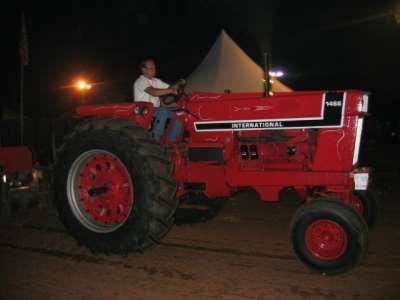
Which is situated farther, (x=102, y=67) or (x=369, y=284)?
(x=102, y=67)

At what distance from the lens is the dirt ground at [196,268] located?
3.43 m

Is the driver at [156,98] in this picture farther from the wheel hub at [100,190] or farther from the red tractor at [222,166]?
the wheel hub at [100,190]

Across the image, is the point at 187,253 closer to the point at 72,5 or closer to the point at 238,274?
the point at 238,274

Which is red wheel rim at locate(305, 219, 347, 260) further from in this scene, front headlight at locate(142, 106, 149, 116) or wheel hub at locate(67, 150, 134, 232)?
front headlight at locate(142, 106, 149, 116)

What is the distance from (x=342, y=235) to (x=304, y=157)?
0.95 meters

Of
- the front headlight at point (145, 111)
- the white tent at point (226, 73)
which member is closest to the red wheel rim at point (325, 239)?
the front headlight at point (145, 111)

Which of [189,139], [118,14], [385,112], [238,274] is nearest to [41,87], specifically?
[118,14]

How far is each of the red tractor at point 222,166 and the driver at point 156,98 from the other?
0.10 metres

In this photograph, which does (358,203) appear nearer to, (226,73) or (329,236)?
(329,236)

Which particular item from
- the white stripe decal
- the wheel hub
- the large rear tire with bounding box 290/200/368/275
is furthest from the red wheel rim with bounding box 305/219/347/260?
the wheel hub

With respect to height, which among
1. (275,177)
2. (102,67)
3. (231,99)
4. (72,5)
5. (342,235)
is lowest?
(342,235)

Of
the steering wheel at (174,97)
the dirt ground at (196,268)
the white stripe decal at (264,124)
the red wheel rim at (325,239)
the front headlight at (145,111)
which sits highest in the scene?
the steering wheel at (174,97)

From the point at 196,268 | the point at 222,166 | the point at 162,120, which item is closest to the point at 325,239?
the point at 196,268

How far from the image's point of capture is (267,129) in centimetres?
439
